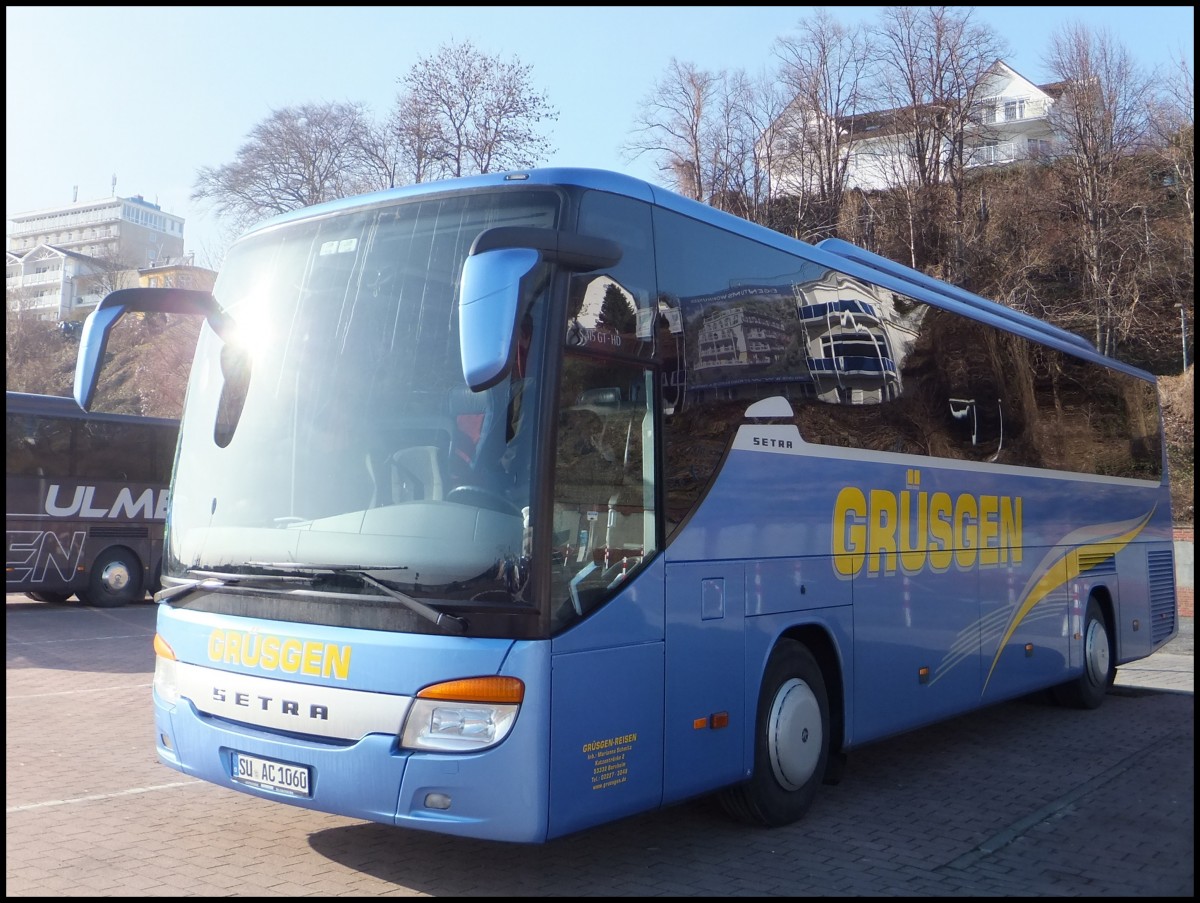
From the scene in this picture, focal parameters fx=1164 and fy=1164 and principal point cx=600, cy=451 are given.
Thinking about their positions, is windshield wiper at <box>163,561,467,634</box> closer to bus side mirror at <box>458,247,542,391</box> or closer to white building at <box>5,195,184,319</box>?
bus side mirror at <box>458,247,542,391</box>

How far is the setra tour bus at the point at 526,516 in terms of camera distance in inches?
193

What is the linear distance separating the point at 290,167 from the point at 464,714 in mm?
32384

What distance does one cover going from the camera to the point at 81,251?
8231 cm

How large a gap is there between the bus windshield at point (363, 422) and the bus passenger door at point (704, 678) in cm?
119

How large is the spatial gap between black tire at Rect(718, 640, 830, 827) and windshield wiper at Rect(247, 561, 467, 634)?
2.26 m

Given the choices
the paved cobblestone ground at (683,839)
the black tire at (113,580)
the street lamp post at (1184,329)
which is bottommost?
the paved cobblestone ground at (683,839)

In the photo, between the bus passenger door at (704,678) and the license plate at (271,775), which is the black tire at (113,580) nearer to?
the license plate at (271,775)

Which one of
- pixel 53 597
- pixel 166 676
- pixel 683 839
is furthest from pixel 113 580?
pixel 683 839

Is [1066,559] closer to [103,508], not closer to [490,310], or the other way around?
[490,310]

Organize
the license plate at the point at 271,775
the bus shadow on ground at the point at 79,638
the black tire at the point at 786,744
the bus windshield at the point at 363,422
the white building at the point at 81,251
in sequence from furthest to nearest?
the white building at the point at 81,251 < the bus shadow on ground at the point at 79,638 < the black tire at the point at 786,744 < the license plate at the point at 271,775 < the bus windshield at the point at 363,422

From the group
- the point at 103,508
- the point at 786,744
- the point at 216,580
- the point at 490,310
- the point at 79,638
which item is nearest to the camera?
the point at 490,310

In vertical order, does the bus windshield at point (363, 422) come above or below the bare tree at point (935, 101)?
below

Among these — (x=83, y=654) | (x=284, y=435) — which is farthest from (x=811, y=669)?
(x=83, y=654)

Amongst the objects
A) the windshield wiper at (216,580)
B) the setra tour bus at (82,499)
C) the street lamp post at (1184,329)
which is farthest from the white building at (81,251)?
the street lamp post at (1184,329)
